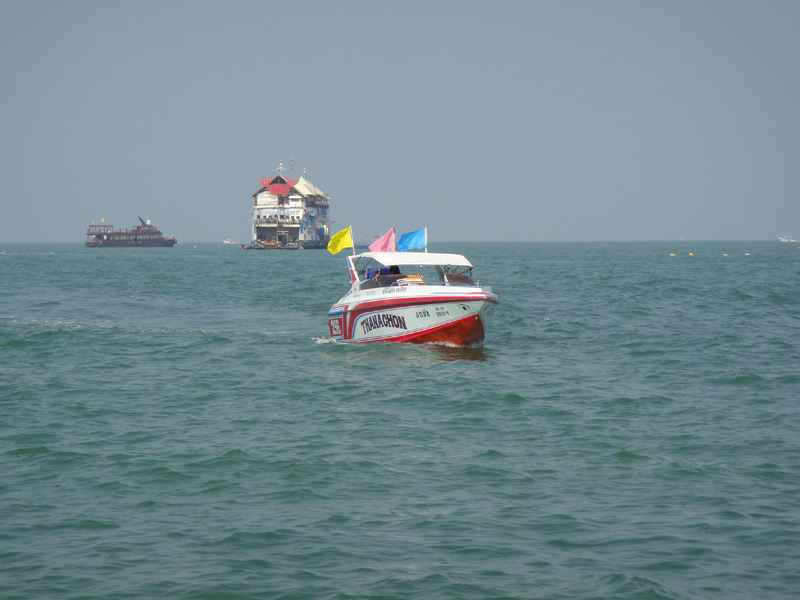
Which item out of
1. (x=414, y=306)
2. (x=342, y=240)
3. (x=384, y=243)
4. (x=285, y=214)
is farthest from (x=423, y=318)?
(x=285, y=214)

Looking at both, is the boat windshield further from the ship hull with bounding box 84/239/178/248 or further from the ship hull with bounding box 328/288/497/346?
the ship hull with bounding box 84/239/178/248

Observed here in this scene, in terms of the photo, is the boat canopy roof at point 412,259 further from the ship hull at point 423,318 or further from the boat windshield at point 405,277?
the ship hull at point 423,318

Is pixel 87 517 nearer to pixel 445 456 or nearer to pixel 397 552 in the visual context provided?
pixel 397 552

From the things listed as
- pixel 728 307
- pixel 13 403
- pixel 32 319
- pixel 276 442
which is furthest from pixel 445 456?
pixel 728 307

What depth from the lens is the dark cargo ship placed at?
7018 inches

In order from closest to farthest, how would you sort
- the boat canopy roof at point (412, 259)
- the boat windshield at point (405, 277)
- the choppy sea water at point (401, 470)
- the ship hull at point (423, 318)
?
the choppy sea water at point (401, 470) → the ship hull at point (423, 318) → the boat canopy roof at point (412, 259) → the boat windshield at point (405, 277)

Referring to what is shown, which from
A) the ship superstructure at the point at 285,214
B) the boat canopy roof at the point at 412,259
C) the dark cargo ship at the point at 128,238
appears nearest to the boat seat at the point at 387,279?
the boat canopy roof at the point at 412,259

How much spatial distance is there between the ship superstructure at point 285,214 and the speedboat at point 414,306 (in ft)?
389

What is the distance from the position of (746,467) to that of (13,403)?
13274 mm

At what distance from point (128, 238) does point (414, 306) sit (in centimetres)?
Result: 16974

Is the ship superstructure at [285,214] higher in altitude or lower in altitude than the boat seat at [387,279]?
higher

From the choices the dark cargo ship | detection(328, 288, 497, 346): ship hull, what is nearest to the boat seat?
detection(328, 288, 497, 346): ship hull

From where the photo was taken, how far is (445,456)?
12195 mm

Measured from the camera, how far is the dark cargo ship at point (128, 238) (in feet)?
585
